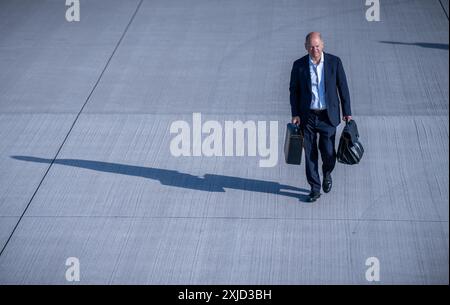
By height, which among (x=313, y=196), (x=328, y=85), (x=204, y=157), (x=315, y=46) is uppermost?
(x=315, y=46)

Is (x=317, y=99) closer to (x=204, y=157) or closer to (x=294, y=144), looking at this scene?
(x=294, y=144)

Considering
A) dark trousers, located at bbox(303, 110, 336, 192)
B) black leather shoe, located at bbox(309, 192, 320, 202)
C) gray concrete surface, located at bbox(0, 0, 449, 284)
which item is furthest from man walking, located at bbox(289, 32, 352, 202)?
gray concrete surface, located at bbox(0, 0, 449, 284)

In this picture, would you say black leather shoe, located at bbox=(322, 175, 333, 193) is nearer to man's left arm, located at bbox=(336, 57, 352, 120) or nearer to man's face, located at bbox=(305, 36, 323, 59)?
man's left arm, located at bbox=(336, 57, 352, 120)

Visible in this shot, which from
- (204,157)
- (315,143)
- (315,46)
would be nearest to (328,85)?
(315,46)

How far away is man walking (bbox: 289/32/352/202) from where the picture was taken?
19.4 feet

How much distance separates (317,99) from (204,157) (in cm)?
147

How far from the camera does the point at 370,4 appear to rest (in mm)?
10016

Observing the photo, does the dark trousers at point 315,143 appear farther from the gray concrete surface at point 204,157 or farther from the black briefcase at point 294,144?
the gray concrete surface at point 204,157

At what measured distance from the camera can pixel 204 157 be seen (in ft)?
22.9

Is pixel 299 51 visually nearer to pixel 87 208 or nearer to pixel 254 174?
pixel 254 174

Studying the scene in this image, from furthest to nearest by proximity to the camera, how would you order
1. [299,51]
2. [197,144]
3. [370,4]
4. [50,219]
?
[370,4] → [299,51] → [197,144] → [50,219]

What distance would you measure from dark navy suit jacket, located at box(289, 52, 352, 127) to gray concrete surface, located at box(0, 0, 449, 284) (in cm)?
78
